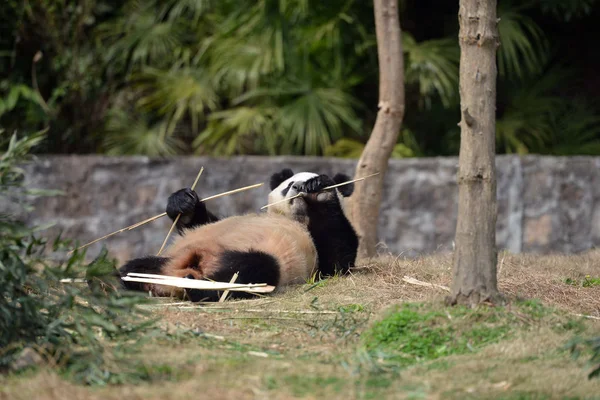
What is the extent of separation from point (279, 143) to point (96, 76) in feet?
8.85

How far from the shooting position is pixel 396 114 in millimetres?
6520

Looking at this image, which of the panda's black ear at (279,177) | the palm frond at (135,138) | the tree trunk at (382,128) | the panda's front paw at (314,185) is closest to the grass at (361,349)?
the panda's front paw at (314,185)

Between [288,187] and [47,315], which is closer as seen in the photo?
[47,315]

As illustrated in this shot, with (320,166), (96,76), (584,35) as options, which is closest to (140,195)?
(320,166)

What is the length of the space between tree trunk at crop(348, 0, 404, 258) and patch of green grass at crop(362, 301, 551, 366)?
8.93ft

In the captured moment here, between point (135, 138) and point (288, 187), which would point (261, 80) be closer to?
point (135, 138)

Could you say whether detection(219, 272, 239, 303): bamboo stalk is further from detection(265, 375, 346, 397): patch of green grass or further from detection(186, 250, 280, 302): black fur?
detection(265, 375, 346, 397): patch of green grass

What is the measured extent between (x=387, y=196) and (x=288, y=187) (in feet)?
10.5

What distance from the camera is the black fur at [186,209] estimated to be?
5.52m

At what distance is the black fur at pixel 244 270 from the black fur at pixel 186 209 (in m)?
0.83

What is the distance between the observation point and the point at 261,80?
1087 centimetres

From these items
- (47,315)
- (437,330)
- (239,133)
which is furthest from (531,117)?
(47,315)

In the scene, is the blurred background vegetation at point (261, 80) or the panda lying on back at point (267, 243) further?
the blurred background vegetation at point (261, 80)

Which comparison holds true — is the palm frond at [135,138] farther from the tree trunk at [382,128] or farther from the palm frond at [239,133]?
the tree trunk at [382,128]
